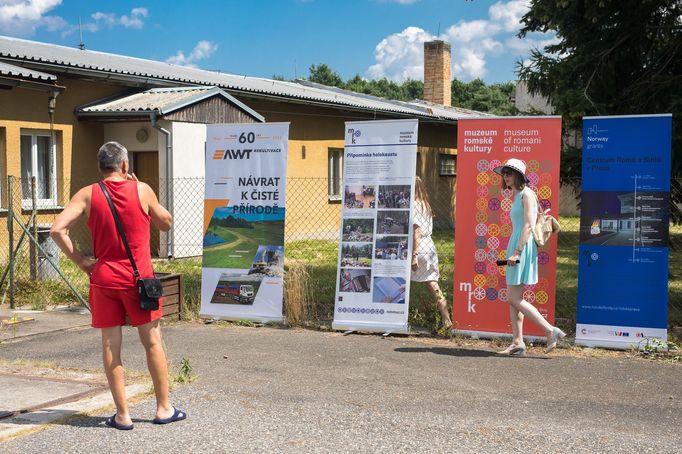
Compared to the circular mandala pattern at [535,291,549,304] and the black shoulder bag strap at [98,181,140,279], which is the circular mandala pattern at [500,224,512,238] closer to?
the circular mandala pattern at [535,291,549,304]

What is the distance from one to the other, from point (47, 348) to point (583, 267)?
17.8 ft

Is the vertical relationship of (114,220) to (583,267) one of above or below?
above

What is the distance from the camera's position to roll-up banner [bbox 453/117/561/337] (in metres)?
7.84

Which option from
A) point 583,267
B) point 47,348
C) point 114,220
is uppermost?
point 114,220

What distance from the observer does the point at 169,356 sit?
7488mm

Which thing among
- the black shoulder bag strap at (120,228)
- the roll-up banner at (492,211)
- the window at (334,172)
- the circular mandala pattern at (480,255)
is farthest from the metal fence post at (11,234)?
the window at (334,172)

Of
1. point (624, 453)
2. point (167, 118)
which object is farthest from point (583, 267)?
point (167, 118)

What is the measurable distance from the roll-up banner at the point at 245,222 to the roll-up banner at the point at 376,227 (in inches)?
32.5

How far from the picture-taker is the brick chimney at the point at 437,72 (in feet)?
110

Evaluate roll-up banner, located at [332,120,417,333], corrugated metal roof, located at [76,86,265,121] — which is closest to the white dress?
roll-up banner, located at [332,120,417,333]

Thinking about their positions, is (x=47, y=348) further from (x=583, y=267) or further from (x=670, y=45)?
(x=670, y=45)

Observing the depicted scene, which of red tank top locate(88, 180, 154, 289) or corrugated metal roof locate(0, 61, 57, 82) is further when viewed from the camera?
corrugated metal roof locate(0, 61, 57, 82)

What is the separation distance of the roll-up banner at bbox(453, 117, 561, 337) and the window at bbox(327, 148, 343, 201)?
13411mm

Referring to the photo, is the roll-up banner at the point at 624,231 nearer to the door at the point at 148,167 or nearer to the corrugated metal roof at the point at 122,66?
the door at the point at 148,167
